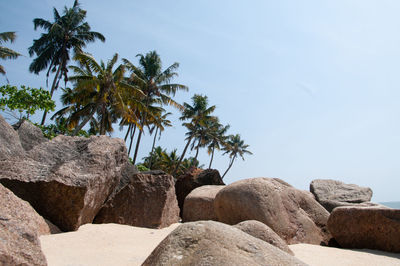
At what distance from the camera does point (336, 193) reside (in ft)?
35.2

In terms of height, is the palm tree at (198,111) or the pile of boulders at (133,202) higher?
the palm tree at (198,111)

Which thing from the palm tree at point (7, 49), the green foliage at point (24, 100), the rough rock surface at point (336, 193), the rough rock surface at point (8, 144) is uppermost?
the palm tree at point (7, 49)

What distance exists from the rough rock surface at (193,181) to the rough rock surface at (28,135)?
5.38 metres

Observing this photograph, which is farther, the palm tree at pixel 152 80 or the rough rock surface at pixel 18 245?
the palm tree at pixel 152 80

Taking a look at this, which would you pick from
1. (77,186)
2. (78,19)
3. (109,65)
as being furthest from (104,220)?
(78,19)

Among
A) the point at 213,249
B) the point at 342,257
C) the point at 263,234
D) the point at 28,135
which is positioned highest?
the point at 28,135

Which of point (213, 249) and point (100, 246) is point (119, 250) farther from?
point (213, 249)

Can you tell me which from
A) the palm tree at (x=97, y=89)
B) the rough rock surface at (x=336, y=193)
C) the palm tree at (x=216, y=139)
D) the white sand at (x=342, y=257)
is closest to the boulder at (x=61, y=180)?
the white sand at (x=342, y=257)

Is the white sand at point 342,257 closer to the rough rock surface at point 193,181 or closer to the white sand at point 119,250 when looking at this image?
the white sand at point 119,250

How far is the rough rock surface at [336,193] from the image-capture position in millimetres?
10246

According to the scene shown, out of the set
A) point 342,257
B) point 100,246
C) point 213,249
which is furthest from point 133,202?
point 213,249

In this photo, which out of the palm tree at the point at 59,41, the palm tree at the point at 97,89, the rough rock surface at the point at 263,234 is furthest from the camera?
the palm tree at the point at 59,41

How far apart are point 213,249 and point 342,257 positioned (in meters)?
4.37

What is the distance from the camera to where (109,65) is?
65.7ft
